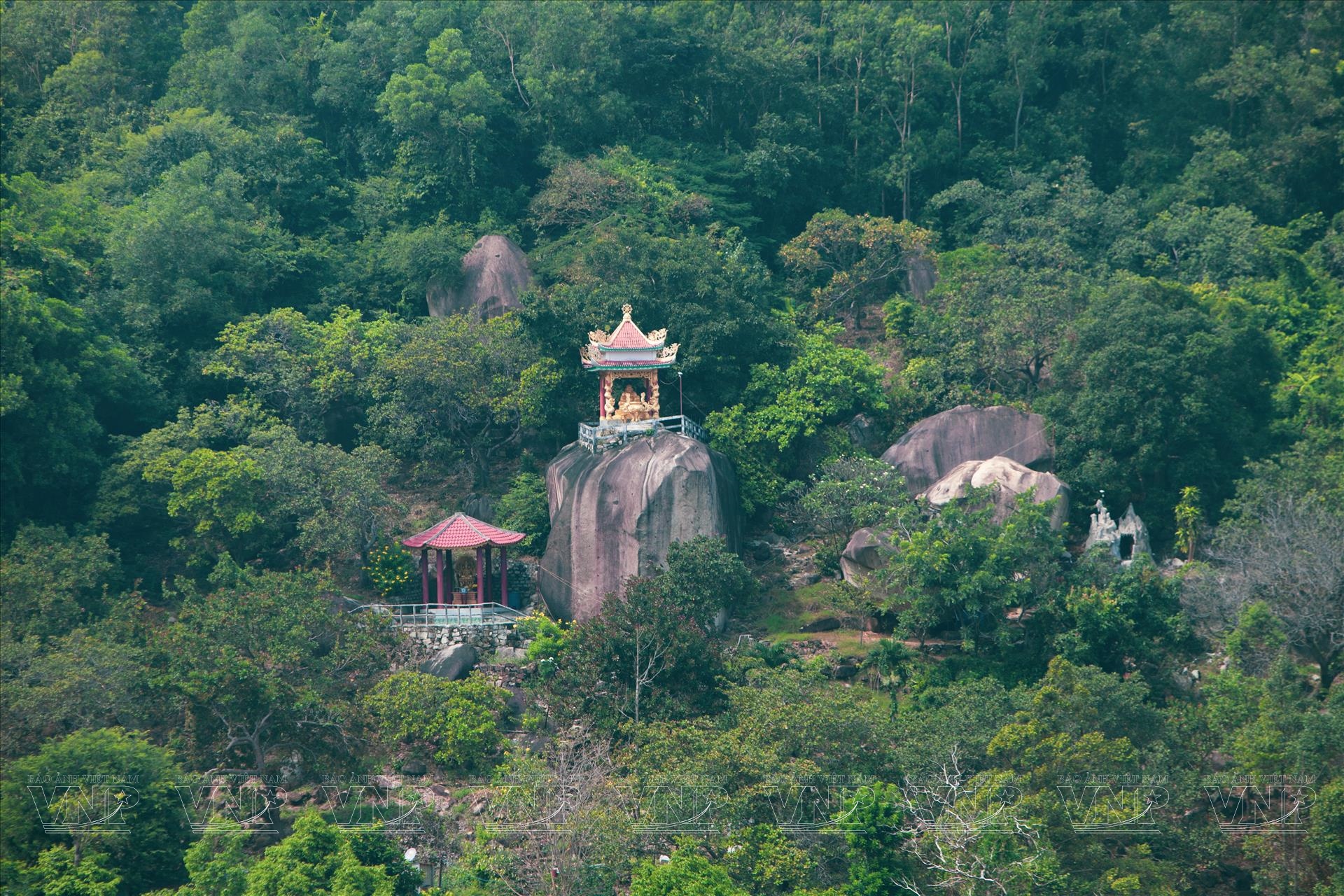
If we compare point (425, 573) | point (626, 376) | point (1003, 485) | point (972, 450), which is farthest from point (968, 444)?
point (425, 573)

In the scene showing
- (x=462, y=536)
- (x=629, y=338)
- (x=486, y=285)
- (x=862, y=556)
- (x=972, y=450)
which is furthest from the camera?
(x=486, y=285)

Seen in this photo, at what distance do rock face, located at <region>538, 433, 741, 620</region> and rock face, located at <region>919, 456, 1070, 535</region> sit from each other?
4.43 m

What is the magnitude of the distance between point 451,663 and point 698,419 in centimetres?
948

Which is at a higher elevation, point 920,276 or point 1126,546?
point 920,276

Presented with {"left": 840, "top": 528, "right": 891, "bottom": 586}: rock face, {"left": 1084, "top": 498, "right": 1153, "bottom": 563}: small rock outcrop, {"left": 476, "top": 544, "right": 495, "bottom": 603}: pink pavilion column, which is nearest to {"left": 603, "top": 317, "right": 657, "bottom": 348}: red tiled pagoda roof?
{"left": 476, "top": 544, "right": 495, "bottom": 603}: pink pavilion column

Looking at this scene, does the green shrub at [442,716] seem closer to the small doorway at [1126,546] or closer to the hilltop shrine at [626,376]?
the hilltop shrine at [626,376]

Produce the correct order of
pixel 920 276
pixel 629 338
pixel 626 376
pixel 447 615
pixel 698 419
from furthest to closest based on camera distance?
pixel 920 276 < pixel 698 419 < pixel 626 376 < pixel 629 338 < pixel 447 615

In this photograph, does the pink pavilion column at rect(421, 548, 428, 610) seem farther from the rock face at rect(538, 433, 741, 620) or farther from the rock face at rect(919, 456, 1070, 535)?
the rock face at rect(919, 456, 1070, 535)

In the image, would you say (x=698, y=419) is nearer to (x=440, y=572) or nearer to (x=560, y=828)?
(x=440, y=572)

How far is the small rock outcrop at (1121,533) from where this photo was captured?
37.7m

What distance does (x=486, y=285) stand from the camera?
1764 inches

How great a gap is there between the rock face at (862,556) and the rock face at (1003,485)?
1.78 m

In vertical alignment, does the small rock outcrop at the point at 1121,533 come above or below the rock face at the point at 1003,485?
below

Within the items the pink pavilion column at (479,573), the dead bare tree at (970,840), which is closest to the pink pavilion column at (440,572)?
the pink pavilion column at (479,573)
